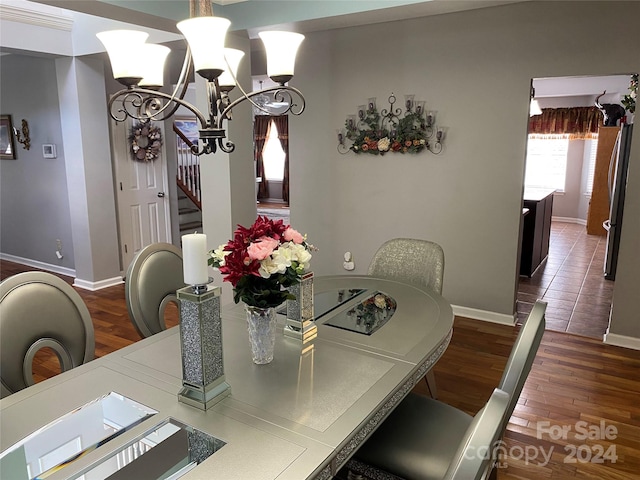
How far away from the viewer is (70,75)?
15.8 ft

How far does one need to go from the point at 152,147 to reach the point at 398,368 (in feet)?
15.8

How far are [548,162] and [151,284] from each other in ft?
27.8

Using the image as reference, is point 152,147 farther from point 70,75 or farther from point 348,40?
point 348,40

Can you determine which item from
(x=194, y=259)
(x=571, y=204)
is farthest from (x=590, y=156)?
(x=194, y=259)

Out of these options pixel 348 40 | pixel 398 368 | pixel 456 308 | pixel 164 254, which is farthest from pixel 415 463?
pixel 348 40

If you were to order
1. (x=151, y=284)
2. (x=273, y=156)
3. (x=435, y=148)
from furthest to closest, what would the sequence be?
(x=273, y=156) < (x=435, y=148) < (x=151, y=284)

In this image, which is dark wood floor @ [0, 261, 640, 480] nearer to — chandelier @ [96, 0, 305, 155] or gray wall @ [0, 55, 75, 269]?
gray wall @ [0, 55, 75, 269]

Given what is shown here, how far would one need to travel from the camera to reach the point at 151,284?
2.34 m

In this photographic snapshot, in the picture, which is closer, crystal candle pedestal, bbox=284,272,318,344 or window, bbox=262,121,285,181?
crystal candle pedestal, bbox=284,272,318,344

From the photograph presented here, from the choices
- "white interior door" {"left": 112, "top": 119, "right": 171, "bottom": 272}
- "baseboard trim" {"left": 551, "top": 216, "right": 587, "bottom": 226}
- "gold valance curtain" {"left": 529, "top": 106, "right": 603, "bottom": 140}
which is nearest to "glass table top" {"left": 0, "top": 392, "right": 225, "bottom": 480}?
"white interior door" {"left": 112, "top": 119, "right": 171, "bottom": 272}

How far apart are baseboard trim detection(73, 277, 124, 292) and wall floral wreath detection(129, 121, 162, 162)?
139 cm

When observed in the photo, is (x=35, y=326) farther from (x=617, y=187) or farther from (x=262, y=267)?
(x=617, y=187)

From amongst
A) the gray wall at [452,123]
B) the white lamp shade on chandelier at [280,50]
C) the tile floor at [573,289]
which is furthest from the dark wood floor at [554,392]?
the white lamp shade on chandelier at [280,50]

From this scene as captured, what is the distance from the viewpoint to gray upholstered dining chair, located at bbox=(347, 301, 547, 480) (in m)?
1.52
